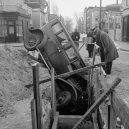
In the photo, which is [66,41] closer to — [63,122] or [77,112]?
[77,112]

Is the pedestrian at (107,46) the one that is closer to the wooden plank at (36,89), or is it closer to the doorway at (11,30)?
the wooden plank at (36,89)

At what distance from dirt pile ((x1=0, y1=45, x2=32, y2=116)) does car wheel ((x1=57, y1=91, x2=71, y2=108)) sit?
1.34 meters

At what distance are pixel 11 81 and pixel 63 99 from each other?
2.74 m

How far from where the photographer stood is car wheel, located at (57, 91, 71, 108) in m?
7.75

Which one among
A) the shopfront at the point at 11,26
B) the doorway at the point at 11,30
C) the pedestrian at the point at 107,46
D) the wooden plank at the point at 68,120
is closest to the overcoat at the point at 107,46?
the pedestrian at the point at 107,46

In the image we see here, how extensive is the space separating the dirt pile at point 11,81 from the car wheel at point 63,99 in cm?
134

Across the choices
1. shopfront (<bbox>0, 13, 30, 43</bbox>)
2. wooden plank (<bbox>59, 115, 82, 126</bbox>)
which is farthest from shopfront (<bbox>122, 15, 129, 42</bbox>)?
wooden plank (<bbox>59, 115, 82, 126</bbox>)

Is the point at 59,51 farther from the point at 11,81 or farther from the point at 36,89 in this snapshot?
the point at 36,89

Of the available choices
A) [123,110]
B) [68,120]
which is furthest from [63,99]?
[123,110]

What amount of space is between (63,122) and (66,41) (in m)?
3.65

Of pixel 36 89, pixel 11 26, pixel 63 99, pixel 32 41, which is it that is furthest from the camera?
pixel 11 26

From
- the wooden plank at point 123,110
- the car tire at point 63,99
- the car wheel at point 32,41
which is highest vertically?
the car wheel at point 32,41

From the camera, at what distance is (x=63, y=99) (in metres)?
7.88

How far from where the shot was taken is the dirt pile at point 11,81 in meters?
7.74
